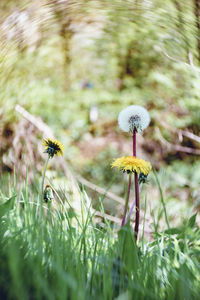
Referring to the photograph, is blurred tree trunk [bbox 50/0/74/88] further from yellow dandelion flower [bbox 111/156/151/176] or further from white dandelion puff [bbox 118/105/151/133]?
yellow dandelion flower [bbox 111/156/151/176]

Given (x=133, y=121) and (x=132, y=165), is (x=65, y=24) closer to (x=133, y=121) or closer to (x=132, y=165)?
(x=133, y=121)

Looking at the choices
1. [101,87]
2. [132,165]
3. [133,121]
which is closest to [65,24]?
[101,87]

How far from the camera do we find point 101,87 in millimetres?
792

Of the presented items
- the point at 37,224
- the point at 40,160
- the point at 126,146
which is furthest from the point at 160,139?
the point at 37,224

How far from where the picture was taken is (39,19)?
61cm

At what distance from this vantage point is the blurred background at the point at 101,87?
62 centimetres

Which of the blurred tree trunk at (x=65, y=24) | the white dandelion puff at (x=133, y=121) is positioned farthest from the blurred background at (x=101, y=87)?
the white dandelion puff at (x=133, y=121)

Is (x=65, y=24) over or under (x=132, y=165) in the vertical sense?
over

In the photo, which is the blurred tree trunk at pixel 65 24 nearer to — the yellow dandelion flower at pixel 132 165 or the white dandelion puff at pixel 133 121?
the white dandelion puff at pixel 133 121

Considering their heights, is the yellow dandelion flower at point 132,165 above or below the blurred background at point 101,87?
below

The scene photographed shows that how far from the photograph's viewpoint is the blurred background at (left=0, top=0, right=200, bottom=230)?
2.04ft

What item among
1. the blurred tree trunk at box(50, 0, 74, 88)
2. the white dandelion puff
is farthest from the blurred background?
the white dandelion puff

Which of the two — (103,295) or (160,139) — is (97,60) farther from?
(103,295)

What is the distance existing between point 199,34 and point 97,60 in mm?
282
